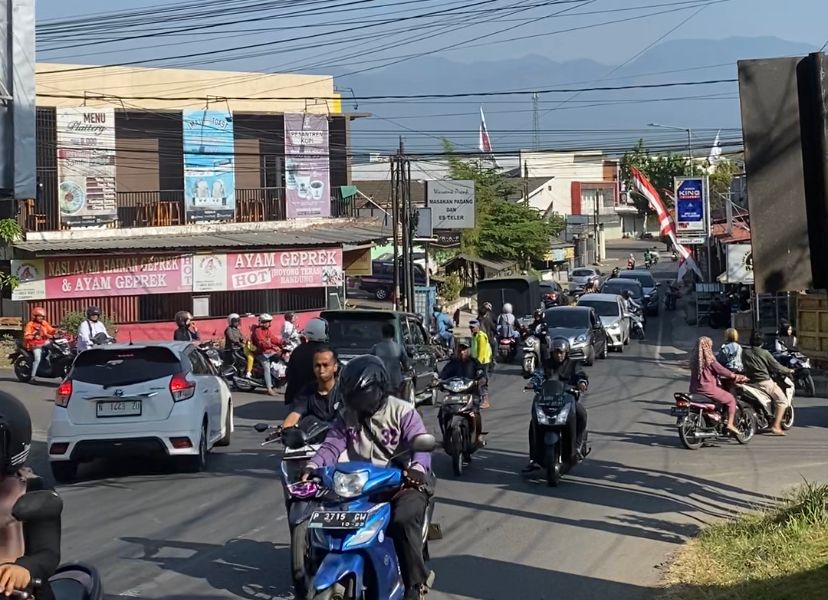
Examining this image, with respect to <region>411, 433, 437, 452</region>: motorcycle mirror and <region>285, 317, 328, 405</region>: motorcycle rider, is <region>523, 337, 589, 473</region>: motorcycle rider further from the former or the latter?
<region>411, 433, 437, 452</region>: motorcycle mirror

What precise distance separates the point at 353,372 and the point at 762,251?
10.5 ft

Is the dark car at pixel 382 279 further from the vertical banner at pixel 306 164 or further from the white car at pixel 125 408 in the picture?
the white car at pixel 125 408

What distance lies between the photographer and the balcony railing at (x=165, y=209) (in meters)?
33.6

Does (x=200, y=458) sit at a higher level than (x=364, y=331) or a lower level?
lower

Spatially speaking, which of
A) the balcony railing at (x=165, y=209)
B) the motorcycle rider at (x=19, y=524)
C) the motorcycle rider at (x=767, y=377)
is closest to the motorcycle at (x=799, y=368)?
the motorcycle rider at (x=767, y=377)

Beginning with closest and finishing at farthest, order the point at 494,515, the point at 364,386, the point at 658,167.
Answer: the point at 364,386 → the point at 494,515 → the point at 658,167

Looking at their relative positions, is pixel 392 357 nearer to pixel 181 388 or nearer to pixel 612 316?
pixel 181 388

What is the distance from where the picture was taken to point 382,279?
52.6 metres

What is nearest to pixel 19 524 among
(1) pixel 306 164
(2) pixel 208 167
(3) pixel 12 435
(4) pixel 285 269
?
(3) pixel 12 435

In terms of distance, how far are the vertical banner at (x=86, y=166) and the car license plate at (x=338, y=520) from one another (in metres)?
30.0

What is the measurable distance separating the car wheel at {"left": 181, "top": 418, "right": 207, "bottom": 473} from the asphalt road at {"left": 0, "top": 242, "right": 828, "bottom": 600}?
0.58ft

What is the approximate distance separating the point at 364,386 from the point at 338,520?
89 cm

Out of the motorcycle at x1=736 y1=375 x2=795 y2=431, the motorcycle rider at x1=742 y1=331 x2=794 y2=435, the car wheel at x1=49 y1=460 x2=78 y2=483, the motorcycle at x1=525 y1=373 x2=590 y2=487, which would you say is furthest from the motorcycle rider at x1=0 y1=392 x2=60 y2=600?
the motorcycle rider at x1=742 y1=331 x2=794 y2=435

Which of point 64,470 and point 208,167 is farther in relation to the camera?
point 208,167
